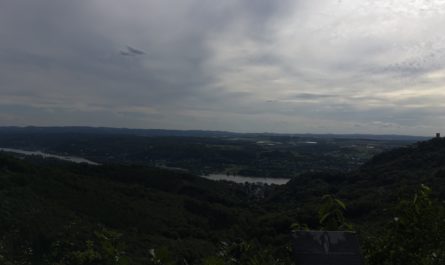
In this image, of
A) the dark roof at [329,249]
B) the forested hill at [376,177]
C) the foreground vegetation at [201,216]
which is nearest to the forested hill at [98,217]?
the foreground vegetation at [201,216]

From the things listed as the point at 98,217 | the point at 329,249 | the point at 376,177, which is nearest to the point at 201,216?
the point at 98,217

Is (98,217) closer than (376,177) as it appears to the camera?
Yes

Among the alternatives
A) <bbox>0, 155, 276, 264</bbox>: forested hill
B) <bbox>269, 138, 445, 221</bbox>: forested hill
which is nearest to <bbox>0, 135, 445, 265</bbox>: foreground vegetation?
<bbox>0, 155, 276, 264</bbox>: forested hill

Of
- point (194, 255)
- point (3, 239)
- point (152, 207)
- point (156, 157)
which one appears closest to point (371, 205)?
point (194, 255)

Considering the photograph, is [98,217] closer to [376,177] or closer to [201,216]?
[201,216]

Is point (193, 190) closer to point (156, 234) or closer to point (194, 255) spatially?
point (156, 234)

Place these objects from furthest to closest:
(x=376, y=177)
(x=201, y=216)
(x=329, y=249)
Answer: (x=376, y=177) → (x=201, y=216) → (x=329, y=249)

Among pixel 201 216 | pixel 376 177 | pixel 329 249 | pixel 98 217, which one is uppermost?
pixel 329 249

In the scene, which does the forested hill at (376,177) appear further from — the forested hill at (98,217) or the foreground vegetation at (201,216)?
the forested hill at (98,217)
